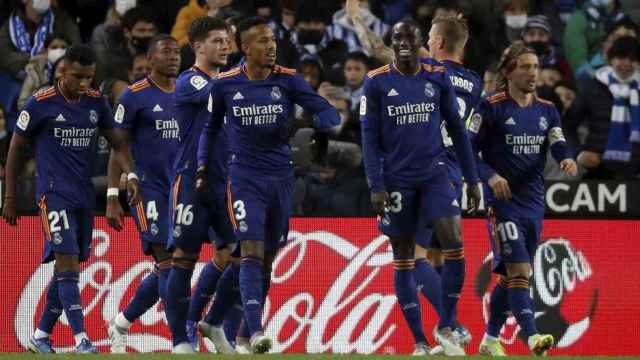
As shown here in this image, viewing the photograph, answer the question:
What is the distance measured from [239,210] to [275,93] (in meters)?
0.88

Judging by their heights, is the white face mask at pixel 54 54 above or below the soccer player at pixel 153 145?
above

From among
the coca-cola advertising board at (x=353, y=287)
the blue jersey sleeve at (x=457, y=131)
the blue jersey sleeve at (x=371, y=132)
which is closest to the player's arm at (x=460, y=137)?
the blue jersey sleeve at (x=457, y=131)

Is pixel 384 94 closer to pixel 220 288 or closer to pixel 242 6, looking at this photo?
pixel 220 288

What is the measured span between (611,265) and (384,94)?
4217mm

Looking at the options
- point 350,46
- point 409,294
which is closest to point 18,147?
point 409,294

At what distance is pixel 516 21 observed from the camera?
19.3m

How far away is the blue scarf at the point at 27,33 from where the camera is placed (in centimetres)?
1870

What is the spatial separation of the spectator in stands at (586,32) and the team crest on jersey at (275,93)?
7549 mm

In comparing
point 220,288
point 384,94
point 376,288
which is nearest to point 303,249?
point 376,288

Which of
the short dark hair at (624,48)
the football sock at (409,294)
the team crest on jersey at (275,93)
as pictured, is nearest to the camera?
the team crest on jersey at (275,93)

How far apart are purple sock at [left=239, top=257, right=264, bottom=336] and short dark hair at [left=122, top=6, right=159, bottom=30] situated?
22.6ft

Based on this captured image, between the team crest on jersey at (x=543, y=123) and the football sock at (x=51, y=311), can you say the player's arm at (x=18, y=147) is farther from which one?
the team crest on jersey at (x=543, y=123)

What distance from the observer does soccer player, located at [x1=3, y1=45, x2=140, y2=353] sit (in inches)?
536

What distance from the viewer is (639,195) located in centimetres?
1574
